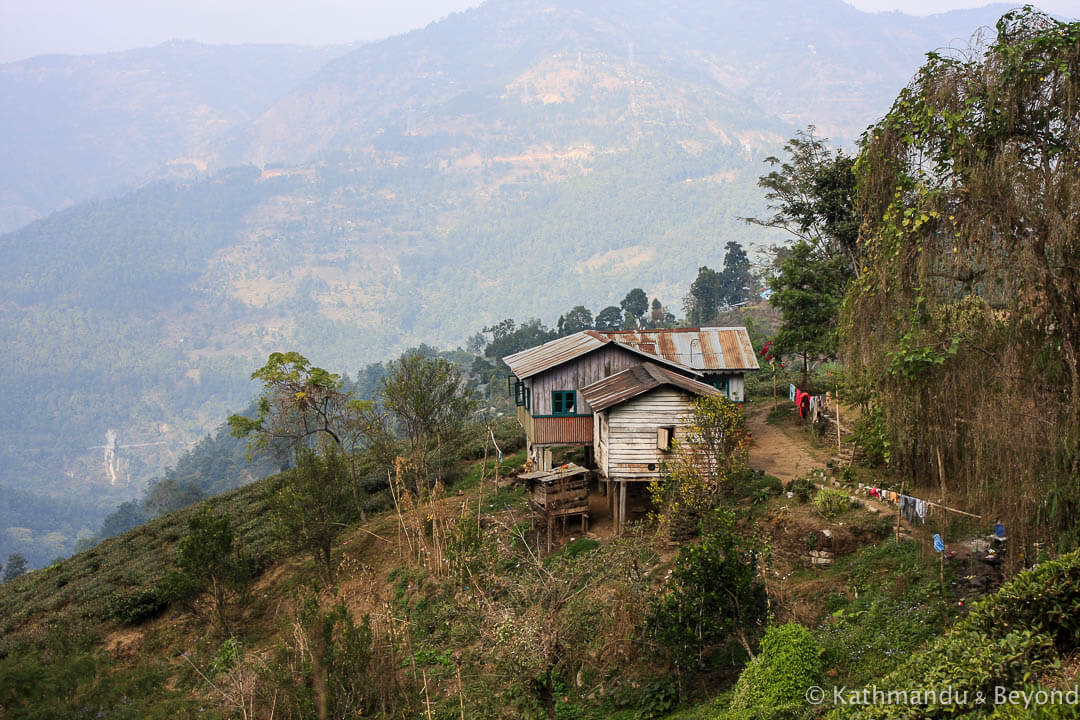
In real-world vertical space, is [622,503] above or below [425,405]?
below

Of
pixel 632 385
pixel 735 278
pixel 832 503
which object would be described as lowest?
pixel 832 503

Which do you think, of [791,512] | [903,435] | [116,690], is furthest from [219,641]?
[903,435]

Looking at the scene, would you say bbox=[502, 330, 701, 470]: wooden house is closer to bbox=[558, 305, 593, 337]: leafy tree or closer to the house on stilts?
the house on stilts

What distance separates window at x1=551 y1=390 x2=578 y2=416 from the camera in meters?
25.0

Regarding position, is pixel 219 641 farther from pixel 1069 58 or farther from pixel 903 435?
pixel 1069 58

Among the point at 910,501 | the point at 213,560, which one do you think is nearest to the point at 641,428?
the point at 910,501

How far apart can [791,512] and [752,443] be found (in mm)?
9214

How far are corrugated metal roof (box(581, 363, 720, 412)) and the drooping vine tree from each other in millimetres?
9105

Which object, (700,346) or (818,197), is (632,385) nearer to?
(700,346)

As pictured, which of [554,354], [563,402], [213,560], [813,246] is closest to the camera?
[213,560]

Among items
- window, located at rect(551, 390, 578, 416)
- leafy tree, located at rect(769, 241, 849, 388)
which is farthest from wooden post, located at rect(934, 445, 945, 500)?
leafy tree, located at rect(769, 241, 849, 388)

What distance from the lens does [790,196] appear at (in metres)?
33.8

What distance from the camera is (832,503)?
1764 centimetres

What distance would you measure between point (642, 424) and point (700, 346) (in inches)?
407
